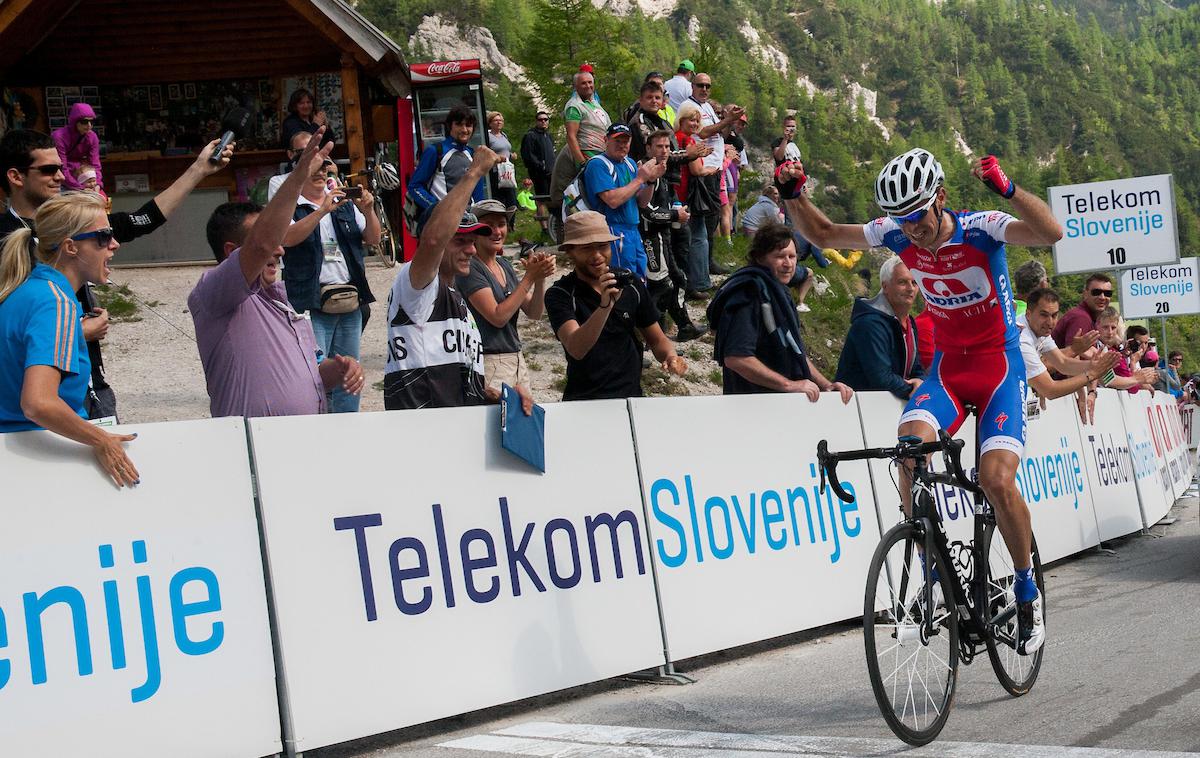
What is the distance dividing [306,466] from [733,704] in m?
2.24

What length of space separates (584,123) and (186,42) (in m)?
9.94

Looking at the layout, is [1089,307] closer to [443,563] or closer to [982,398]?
[982,398]

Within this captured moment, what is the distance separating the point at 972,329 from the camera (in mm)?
6527

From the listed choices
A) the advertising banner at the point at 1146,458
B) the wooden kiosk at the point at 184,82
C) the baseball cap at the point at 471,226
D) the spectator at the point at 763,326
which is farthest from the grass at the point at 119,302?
the advertising banner at the point at 1146,458

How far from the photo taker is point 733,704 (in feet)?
19.6

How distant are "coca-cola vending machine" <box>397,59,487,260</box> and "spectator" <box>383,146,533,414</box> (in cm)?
1376

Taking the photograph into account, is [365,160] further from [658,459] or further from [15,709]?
[15,709]

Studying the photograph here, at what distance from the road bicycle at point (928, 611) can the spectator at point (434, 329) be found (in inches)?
87.2

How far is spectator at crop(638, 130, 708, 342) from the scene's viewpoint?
12.0 m

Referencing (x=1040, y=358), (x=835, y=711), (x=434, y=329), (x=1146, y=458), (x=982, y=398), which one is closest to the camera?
(x=835, y=711)

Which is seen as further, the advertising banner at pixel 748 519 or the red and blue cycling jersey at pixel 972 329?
the advertising banner at pixel 748 519

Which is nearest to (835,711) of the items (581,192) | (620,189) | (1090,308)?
(620,189)

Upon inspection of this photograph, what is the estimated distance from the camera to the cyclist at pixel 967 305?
5969 millimetres

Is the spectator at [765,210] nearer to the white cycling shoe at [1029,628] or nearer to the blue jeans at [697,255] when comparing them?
the blue jeans at [697,255]
